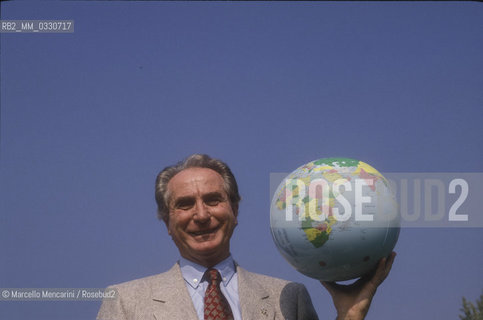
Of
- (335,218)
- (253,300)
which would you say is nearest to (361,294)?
(335,218)

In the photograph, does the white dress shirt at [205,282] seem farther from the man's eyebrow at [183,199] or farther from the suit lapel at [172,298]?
the man's eyebrow at [183,199]

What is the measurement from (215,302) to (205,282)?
0.27 meters

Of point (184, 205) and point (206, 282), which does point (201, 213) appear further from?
point (206, 282)

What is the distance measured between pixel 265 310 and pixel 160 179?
4.97 feet

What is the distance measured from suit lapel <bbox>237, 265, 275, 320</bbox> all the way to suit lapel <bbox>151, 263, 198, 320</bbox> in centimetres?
44

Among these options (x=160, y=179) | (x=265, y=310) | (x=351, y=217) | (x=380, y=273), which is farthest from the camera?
(x=160, y=179)

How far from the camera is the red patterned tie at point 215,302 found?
5.67 metres

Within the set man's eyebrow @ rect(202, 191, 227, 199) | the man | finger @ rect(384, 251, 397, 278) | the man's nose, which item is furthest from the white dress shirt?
finger @ rect(384, 251, 397, 278)

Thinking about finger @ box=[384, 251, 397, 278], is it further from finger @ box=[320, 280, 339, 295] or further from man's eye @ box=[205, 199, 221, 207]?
man's eye @ box=[205, 199, 221, 207]

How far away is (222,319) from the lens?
5.67 m

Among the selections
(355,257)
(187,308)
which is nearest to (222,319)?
(187,308)

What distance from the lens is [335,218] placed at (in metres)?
5.14

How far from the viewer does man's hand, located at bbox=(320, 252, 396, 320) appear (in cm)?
552

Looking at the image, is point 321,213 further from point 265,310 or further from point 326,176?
point 265,310
